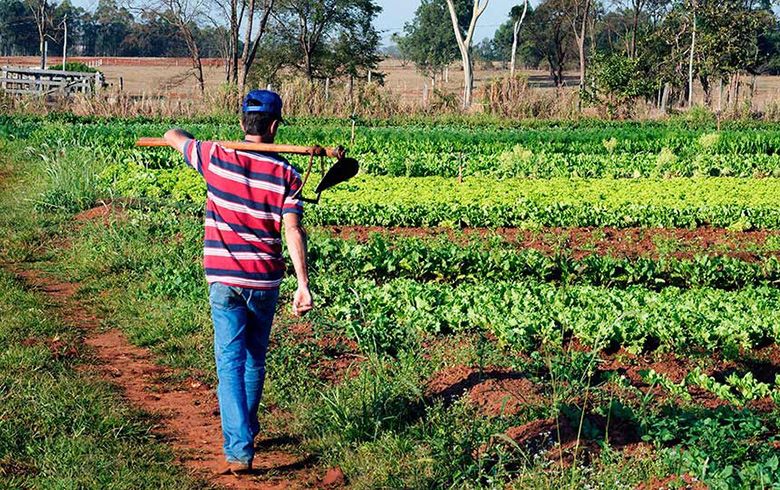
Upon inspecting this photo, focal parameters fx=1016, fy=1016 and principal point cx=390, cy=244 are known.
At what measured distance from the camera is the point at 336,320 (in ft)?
27.0

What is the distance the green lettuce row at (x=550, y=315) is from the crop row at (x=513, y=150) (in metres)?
9.86

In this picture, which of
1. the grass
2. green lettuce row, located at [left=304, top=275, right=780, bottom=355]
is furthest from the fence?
the grass

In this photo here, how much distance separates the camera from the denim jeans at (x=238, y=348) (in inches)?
212

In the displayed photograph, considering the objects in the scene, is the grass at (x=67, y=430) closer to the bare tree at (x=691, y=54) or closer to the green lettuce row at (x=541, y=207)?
the green lettuce row at (x=541, y=207)

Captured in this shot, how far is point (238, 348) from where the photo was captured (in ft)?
17.9

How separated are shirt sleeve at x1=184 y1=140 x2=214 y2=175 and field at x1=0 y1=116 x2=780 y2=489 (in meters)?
1.67

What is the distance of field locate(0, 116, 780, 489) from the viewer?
17.8 ft

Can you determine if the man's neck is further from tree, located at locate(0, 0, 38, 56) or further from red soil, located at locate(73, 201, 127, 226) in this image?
tree, located at locate(0, 0, 38, 56)

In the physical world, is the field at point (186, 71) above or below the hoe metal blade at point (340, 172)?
above

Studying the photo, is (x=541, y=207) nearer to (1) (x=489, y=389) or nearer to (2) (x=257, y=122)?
(1) (x=489, y=389)

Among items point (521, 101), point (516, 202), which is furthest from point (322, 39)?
point (516, 202)

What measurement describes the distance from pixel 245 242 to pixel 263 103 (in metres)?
0.74

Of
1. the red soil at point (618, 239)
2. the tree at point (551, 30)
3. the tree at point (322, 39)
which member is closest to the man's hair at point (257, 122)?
the red soil at point (618, 239)

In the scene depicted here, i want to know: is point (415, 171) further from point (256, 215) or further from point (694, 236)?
point (256, 215)
